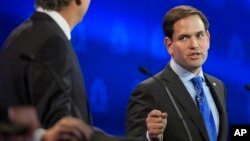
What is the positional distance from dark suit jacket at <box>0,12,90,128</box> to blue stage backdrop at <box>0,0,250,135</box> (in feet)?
6.53

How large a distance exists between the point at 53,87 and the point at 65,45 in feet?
0.42

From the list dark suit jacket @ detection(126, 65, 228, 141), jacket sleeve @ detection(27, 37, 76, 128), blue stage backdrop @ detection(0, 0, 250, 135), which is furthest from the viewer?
blue stage backdrop @ detection(0, 0, 250, 135)

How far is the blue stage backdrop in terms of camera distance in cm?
373

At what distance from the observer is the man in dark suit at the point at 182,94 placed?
251 cm

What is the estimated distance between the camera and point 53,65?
1.50 metres

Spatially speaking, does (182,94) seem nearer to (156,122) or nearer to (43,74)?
(156,122)

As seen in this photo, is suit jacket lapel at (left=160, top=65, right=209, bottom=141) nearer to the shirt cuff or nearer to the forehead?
the forehead

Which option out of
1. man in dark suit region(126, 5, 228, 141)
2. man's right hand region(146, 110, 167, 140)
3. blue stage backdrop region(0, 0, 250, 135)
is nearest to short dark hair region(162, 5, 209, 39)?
man in dark suit region(126, 5, 228, 141)

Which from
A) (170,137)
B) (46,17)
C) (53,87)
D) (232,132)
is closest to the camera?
(53,87)

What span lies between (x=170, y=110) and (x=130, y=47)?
134 cm

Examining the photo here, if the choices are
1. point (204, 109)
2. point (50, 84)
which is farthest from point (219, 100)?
point (50, 84)

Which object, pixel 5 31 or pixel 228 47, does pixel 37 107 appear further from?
pixel 228 47

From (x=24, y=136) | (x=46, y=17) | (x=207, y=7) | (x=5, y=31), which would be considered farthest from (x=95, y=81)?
(x=24, y=136)

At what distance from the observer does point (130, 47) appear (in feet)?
12.6
